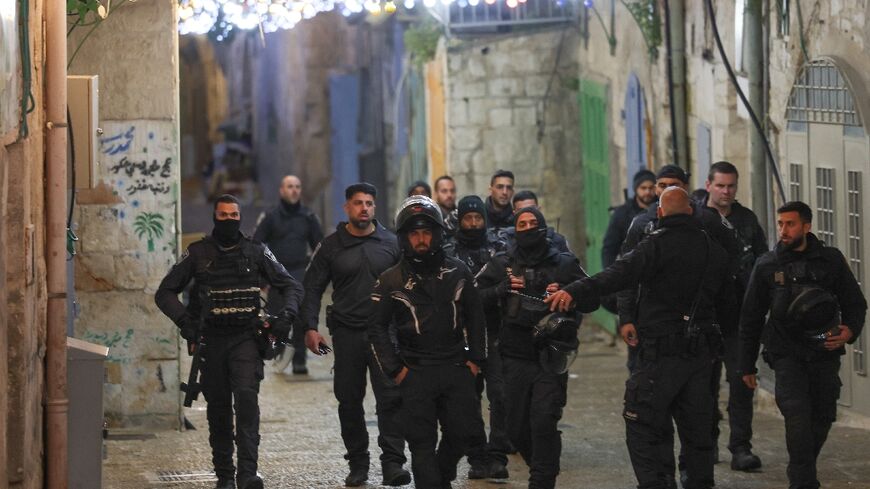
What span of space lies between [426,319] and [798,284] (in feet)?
6.66

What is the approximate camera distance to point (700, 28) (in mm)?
14430

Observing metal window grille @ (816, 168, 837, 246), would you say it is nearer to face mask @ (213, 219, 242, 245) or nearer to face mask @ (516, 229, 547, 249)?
face mask @ (516, 229, 547, 249)

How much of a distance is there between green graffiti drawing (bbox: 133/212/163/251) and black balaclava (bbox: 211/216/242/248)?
2.45 metres

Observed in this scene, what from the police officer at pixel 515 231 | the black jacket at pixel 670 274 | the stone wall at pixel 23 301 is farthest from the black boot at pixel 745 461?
the stone wall at pixel 23 301

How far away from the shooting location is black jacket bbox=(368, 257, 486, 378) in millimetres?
8680

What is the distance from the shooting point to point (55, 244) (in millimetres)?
8875

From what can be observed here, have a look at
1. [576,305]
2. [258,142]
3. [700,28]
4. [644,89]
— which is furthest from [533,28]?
[258,142]

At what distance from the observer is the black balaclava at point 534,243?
9359 mm

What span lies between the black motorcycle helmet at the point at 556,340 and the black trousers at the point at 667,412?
0.43 metres

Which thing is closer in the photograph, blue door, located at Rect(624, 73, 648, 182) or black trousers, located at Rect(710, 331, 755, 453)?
black trousers, located at Rect(710, 331, 755, 453)

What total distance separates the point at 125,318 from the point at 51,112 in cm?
341

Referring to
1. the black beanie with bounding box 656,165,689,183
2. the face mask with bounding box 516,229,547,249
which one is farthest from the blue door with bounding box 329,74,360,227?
the face mask with bounding box 516,229,547,249

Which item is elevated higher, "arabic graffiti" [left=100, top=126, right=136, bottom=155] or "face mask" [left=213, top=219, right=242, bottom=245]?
"arabic graffiti" [left=100, top=126, right=136, bottom=155]

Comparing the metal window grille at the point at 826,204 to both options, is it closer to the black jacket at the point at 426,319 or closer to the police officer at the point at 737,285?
the police officer at the point at 737,285
